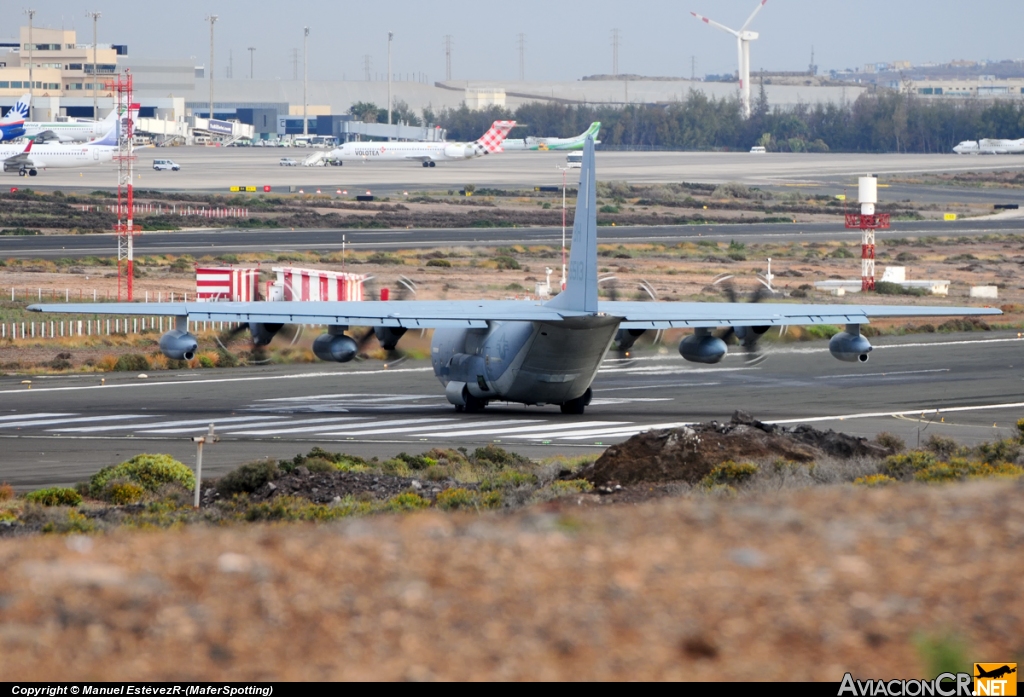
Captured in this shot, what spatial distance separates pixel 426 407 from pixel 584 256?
899 centimetres

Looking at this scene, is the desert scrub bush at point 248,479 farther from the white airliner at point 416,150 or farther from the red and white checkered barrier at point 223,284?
the white airliner at point 416,150

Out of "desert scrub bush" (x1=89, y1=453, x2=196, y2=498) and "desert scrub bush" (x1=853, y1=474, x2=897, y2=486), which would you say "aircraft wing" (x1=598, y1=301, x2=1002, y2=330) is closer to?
"desert scrub bush" (x1=89, y1=453, x2=196, y2=498)

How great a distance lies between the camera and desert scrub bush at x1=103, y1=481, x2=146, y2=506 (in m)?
24.3

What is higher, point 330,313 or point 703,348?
point 330,313

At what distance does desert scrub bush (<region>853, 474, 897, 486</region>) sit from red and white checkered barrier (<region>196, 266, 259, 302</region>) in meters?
38.7

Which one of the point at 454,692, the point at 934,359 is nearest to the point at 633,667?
the point at 454,692

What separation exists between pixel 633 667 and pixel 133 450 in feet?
84.0

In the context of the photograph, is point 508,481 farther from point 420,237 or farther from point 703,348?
point 420,237

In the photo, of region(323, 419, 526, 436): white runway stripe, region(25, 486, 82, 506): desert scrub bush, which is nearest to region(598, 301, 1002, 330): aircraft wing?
region(323, 419, 526, 436): white runway stripe

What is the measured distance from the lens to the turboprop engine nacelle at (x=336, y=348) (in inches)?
1426

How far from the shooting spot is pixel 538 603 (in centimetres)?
977

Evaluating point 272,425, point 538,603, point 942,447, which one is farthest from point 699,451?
point 272,425

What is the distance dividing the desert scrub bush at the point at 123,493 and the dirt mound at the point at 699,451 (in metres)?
8.53

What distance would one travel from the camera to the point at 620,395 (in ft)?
143
